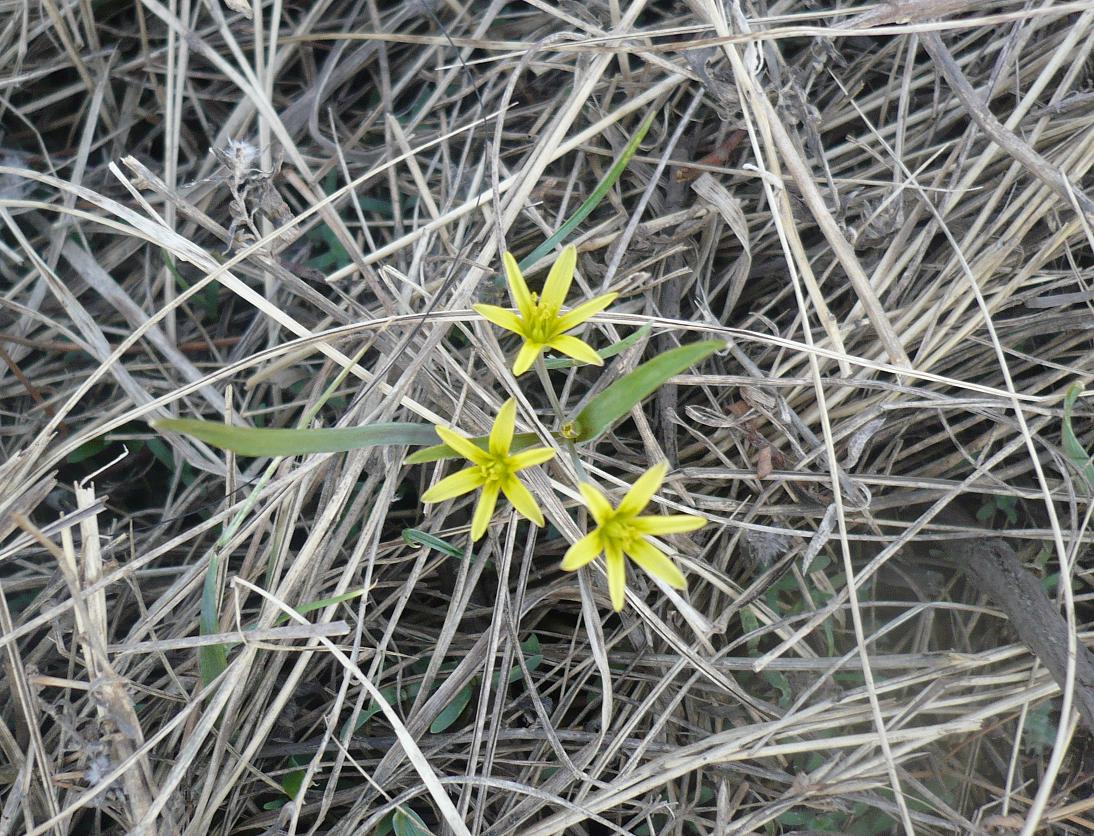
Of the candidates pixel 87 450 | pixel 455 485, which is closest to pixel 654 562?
pixel 455 485

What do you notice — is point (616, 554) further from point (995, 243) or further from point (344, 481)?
point (995, 243)

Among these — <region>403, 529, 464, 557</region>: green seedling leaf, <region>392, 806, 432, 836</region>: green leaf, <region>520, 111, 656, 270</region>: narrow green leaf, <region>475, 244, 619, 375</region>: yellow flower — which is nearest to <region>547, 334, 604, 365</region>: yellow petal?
<region>475, 244, 619, 375</region>: yellow flower

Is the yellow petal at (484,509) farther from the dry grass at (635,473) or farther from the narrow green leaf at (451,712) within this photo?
the narrow green leaf at (451,712)

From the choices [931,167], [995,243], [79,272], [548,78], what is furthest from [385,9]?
[995,243]

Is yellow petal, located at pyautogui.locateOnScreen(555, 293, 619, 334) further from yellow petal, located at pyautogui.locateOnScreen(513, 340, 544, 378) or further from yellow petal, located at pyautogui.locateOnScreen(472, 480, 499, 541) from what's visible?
yellow petal, located at pyautogui.locateOnScreen(472, 480, 499, 541)

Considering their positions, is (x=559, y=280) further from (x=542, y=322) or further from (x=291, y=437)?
(x=291, y=437)
